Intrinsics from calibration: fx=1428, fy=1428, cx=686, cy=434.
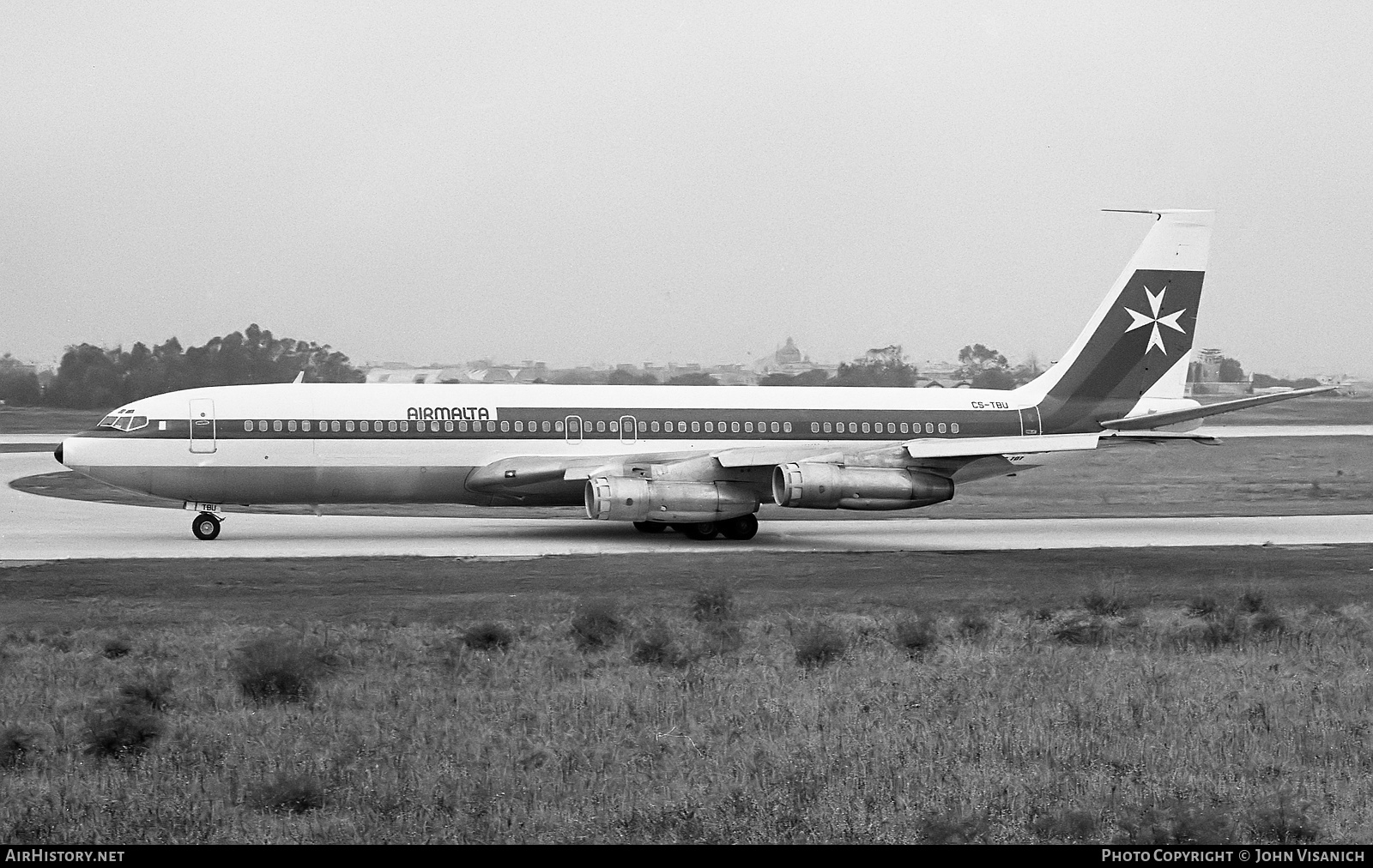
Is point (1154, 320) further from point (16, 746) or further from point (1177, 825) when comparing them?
point (16, 746)

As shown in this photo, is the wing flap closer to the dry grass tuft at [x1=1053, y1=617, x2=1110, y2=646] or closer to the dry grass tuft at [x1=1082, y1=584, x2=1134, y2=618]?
the dry grass tuft at [x1=1082, y1=584, x2=1134, y2=618]

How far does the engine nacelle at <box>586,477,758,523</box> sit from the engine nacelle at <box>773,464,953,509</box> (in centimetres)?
98

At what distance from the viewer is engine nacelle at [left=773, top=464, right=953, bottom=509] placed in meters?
30.1

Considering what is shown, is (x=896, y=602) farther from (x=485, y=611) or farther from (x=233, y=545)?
(x=233, y=545)

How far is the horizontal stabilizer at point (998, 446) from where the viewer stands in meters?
31.0

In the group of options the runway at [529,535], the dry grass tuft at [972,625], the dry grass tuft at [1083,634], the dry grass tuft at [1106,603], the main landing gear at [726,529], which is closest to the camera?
the dry grass tuft at [1083,634]

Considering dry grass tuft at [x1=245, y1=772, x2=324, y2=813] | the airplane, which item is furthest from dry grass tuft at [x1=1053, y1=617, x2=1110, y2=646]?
the airplane

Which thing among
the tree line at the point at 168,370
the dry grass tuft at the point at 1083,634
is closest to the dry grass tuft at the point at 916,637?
the dry grass tuft at the point at 1083,634

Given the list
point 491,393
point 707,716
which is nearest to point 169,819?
point 707,716

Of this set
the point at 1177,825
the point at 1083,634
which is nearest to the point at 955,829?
the point at 1177,825

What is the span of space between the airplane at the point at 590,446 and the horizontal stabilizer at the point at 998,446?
43 millimetres

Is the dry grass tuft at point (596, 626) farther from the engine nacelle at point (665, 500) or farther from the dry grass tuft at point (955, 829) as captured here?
the engine nacelle at point (665, 500)

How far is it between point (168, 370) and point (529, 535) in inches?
1386

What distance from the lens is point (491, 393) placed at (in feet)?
104
